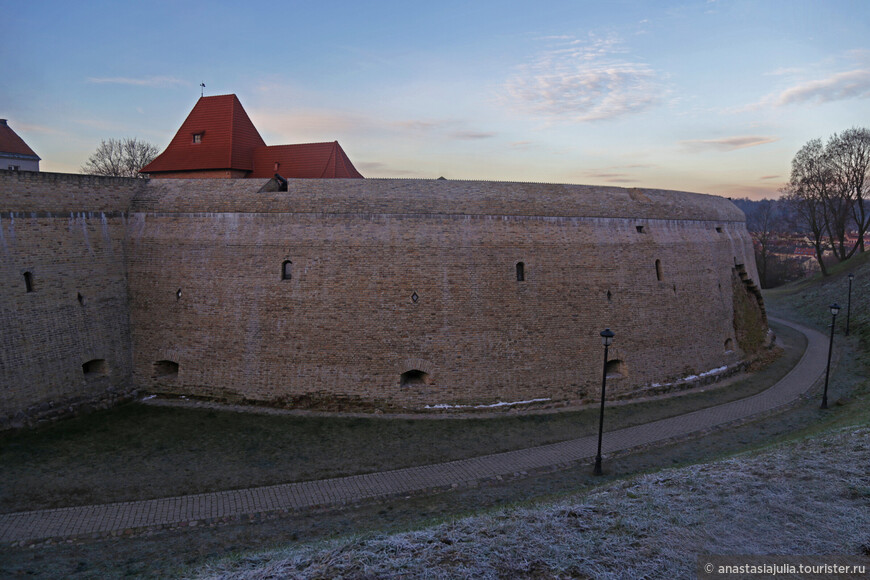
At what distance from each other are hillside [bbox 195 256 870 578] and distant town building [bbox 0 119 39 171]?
96.9 ft

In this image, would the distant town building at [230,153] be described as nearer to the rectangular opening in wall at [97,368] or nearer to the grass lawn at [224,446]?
the rectangular opening in wall at [97,368]

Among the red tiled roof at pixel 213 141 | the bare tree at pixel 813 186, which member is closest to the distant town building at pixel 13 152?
the red tiled roof at pixel 213 141

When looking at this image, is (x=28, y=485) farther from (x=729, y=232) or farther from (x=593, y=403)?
(x=729, y=232)

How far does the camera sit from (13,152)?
27.7m

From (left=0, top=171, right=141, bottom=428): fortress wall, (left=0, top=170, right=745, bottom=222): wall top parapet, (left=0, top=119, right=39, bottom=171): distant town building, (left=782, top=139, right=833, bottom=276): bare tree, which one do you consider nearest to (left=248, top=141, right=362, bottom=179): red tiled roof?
(left=0, top=170, right=745, bottom=222): wall top parapet

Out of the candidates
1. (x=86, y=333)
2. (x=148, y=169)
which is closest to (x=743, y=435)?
(x=86, y=333)

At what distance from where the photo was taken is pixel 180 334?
47.1 ft

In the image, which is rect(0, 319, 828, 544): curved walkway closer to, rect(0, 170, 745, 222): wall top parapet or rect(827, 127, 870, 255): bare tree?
rect(0, 170, 745, 222): wall top parapet

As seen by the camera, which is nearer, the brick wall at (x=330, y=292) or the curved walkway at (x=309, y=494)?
the curved walkway at (x=309, y=494)

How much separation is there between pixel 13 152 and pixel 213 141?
16.5 metres

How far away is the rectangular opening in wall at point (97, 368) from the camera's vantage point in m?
13.7

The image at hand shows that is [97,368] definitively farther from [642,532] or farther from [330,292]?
[642,532]

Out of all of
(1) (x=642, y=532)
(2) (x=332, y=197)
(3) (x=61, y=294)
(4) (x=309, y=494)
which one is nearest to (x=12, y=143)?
(3) (x=61, y=294)

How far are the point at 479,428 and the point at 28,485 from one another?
8.84 meters
